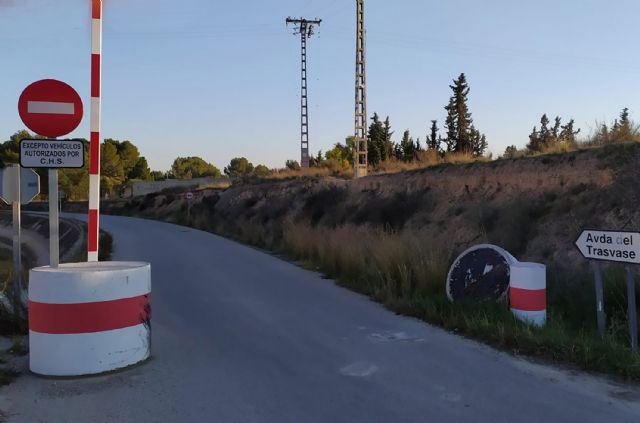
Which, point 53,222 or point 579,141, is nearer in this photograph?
point 53,222

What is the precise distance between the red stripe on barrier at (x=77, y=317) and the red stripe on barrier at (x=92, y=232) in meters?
Result: 1.48

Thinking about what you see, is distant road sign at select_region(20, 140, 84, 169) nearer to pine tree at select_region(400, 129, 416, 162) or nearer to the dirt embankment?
the dirt embankment

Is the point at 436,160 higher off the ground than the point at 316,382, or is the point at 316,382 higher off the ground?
the point at 436,160

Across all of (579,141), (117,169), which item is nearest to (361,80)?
(579,141)

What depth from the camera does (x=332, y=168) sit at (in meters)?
48.7

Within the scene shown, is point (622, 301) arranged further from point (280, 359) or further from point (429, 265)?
point (280, 359)

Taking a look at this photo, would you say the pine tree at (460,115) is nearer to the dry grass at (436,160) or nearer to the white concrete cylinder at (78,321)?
the dry grass at (436,160)

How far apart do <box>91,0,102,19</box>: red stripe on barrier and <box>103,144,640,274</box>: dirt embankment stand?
761cm

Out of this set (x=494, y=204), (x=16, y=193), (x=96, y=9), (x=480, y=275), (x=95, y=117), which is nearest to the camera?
(x=95, y=117)

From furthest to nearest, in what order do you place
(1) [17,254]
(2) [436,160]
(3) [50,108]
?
(2) [436,160], (1) [17,254], (3) [50,108]

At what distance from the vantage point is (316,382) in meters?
5.44

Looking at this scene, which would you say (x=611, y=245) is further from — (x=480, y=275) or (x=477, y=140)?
(x=477, y=140)

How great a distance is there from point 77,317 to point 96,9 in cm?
392

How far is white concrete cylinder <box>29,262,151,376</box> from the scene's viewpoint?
5.46m
